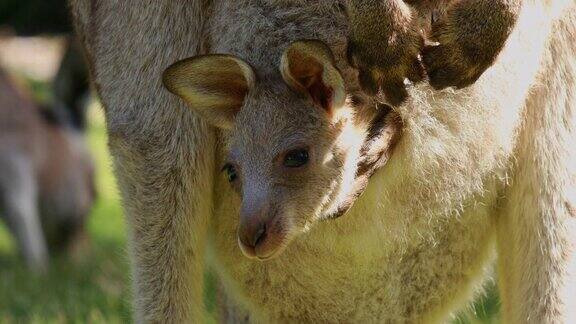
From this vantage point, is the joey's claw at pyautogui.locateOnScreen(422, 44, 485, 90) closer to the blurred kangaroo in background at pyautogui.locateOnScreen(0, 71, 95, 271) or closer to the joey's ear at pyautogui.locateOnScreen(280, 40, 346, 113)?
the joey's ear at pyautogui.locateOnScreen(280, 40, 346, 113)

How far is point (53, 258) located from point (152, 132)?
6.60 m

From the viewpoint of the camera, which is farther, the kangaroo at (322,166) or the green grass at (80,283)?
the green grass at (80,283)

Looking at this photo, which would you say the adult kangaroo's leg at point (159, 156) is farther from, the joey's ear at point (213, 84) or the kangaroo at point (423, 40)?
the kangaroo at point (423, 40)

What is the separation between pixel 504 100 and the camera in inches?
118

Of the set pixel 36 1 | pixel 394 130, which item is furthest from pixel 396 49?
pixel 36 1

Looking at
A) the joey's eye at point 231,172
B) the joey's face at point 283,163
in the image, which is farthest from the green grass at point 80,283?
the joey's face at point 283,163

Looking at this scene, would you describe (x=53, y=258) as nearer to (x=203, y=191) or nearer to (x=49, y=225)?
(x=49, y=225)

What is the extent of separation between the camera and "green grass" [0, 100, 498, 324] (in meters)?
5.24

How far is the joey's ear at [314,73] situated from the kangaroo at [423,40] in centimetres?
7

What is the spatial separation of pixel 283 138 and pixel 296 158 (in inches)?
2.4

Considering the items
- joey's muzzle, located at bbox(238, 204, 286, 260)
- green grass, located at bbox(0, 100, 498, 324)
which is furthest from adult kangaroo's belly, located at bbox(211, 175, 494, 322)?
joey's muzzle, located at bbox(238, 204, 286, 260)

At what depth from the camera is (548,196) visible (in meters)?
3.20

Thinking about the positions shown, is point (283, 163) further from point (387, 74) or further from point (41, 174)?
point (41, 174)

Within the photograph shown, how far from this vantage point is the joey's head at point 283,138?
2660mm
